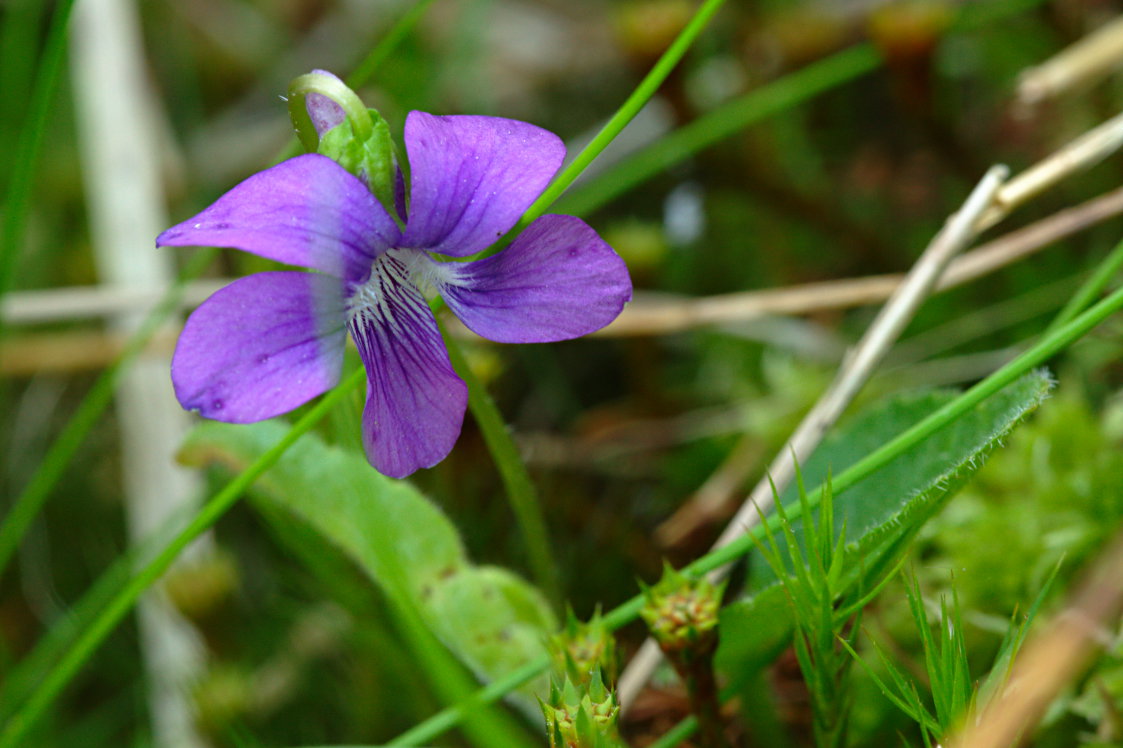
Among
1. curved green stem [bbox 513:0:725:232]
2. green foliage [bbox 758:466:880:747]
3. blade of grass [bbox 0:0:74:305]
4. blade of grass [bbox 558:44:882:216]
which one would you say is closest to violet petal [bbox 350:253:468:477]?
curved green stem [bbox 513:0:725:232]

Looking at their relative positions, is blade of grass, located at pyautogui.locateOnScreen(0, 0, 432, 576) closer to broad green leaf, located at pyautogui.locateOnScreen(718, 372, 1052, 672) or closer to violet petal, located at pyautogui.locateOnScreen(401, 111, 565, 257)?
violet petal, located at pyautogui.locateOnScreen(401, 111, 565, 257)

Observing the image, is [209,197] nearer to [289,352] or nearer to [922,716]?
[289,352]

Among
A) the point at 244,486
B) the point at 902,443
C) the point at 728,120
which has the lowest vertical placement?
the point at 902,443

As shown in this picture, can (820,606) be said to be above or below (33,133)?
below

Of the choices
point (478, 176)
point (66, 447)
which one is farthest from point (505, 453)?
point (66, 447)

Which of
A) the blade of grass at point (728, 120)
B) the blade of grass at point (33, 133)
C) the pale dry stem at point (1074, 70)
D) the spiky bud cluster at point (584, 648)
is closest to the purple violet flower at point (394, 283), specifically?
the spiky bud cluster at point (584, 648)

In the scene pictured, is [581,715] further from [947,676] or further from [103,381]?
[103,381]
